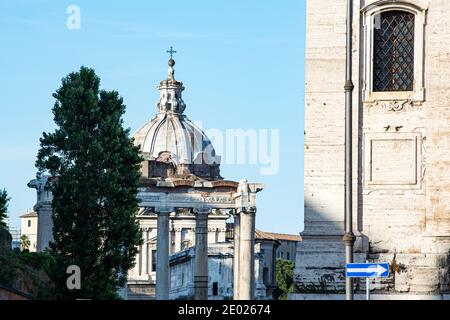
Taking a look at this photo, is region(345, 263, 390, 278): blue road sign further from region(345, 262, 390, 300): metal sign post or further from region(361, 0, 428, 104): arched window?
region(361, 0, 428, 104): arched window

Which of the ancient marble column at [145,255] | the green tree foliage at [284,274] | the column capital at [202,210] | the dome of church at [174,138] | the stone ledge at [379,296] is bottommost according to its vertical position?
the green tree foliage at [284,274]

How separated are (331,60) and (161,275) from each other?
152 feet

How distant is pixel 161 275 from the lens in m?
82.6

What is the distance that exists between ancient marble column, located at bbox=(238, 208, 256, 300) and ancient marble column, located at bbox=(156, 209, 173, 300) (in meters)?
4.07

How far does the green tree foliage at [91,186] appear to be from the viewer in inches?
1930

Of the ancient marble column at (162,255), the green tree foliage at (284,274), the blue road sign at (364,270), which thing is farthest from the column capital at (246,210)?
the green tree foliage at (284,274)

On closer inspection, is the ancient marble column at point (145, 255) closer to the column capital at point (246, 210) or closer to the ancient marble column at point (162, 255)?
the ancient marble column at point (162, 255)

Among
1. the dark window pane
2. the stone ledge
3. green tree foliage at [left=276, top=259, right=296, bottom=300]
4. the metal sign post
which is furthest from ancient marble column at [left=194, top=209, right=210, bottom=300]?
green tree foliage at [left=276, top=259, right=296, bottom=300]

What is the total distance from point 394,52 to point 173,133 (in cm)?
12956

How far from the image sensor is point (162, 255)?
274 feet

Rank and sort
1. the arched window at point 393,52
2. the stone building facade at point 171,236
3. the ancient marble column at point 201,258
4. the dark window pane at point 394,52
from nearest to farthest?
the arched window at point 393,52
the dark window pane at point 394,52
the ancient marble column at point 201,258
the stone building facade at point 171,236

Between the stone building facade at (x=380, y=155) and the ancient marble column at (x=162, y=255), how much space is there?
4501cm

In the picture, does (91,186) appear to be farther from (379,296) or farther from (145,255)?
(145,255)
